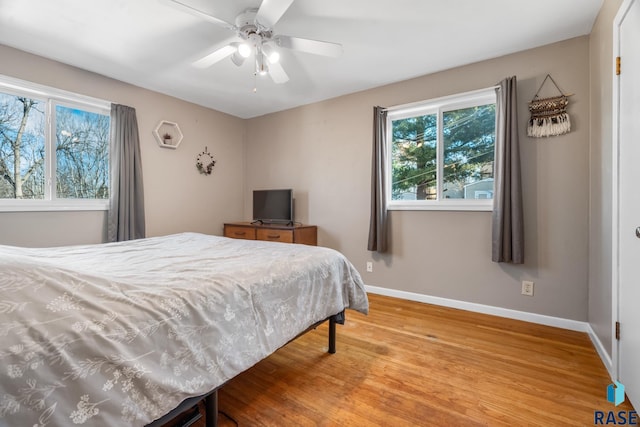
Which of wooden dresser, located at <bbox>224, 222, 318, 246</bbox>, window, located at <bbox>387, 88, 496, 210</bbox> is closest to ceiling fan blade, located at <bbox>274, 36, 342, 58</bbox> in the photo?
window, located at <bbox>387, 88, 496, 210</bbox>

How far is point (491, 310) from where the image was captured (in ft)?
9.22

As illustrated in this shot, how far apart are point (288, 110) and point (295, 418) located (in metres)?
3.81

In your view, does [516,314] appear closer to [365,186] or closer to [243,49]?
[365,186]

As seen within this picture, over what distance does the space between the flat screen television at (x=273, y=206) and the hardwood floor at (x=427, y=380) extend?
1847 mm

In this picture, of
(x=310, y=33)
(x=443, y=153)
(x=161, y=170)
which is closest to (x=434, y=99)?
(x=443, y=153)

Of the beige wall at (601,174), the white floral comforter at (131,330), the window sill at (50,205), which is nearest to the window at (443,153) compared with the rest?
the beige wall at (601,174)

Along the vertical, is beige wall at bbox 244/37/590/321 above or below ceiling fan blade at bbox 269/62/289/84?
below

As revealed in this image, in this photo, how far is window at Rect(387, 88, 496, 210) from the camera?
2.88 metres

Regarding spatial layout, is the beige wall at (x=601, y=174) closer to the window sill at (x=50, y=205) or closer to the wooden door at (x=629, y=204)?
the wooden door at (x=629, y=204)

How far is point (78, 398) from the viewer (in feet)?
2.48

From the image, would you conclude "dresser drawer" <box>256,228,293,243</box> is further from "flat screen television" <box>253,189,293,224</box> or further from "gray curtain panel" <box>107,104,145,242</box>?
"gray curtain panel" <box>107,104,145,242</box>

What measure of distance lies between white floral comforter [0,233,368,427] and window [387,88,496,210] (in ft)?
6.99

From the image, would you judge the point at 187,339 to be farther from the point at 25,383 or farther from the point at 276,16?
the point at 276,16

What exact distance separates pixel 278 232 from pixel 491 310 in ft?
8.14
